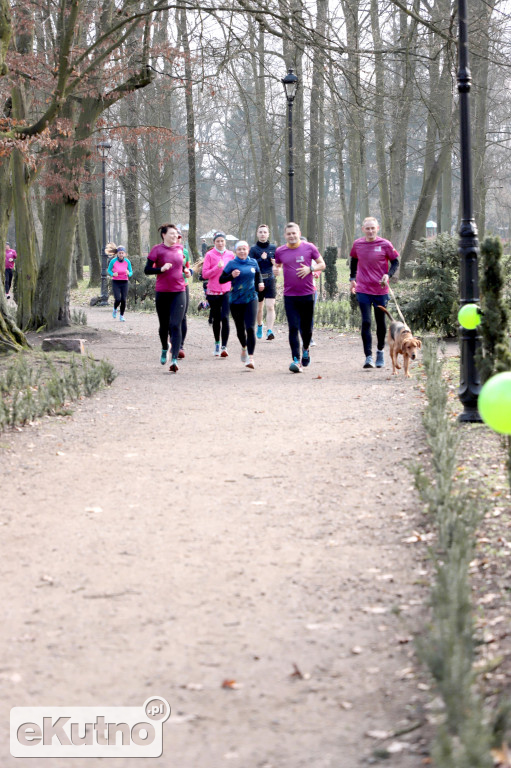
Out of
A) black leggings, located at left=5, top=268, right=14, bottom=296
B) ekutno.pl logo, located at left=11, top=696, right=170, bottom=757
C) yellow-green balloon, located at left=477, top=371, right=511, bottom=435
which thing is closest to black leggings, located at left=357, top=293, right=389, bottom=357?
yellow-green balloon, located at left=477, top=371, right=511, bottom=435

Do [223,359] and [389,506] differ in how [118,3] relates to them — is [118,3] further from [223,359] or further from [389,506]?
[389,506]

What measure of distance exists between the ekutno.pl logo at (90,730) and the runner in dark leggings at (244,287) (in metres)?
10.0

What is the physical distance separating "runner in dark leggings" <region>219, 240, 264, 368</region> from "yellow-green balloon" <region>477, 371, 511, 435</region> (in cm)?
903

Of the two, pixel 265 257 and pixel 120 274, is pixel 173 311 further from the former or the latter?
pixel 120 274

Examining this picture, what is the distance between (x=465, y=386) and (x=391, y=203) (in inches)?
747

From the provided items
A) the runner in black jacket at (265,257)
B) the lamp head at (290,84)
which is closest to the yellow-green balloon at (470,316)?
the runner in black jacket at (265,257)

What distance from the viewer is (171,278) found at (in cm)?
1320

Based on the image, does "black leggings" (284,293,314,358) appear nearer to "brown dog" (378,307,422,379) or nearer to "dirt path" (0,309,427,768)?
"brown dog" (378,307,422,379)

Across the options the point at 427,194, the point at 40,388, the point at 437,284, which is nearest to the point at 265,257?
the point at 437,284

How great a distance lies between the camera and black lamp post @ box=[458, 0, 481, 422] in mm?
8797

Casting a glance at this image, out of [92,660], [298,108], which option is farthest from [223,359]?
[298,108]

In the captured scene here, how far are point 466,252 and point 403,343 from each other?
3.41 m

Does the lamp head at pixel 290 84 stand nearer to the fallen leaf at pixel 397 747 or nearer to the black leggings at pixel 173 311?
the black leggings at pixel 173 311

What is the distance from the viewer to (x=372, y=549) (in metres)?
5.31
